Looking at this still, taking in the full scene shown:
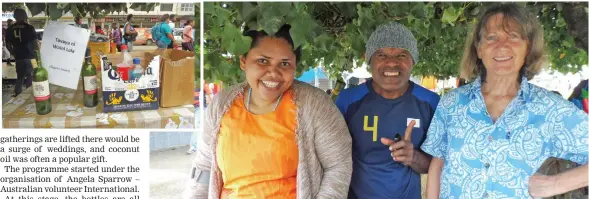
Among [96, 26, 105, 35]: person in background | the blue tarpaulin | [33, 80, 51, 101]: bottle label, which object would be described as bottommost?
the blue tarpaulin

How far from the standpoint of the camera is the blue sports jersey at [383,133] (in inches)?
67.2

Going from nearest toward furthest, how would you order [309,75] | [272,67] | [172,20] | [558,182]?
[558,182]
[272,67]
[172,20]
[309,75]

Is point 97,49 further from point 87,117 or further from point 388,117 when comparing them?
point 388,117

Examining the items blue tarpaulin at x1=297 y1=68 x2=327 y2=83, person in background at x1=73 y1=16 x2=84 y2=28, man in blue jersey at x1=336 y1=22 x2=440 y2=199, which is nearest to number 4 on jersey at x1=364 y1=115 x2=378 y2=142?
man in blue jersey at x1=336 y1=22 x2=440 y2=199

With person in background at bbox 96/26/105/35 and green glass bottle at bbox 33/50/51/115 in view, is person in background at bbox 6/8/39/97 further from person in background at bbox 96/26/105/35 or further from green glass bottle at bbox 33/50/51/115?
person in background at bbox 96/26/105/35

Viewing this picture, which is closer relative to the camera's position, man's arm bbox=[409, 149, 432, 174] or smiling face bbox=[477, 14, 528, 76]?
smiling face bbox=[477, 14, 528, 76]

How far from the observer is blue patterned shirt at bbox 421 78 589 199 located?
1290 mm

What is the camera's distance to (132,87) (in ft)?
5.91

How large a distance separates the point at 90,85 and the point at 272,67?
775mm

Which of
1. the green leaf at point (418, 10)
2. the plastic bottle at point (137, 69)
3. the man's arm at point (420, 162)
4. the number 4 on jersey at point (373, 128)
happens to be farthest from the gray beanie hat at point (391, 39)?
the plastic bottle at point (137, 69)

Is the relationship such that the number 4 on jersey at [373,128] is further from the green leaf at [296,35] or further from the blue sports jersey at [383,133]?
the green leaf at [296,35]

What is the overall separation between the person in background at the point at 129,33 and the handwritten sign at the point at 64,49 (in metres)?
0.15

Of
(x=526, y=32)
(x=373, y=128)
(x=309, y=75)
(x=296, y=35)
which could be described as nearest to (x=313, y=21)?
(x=296, y=35)

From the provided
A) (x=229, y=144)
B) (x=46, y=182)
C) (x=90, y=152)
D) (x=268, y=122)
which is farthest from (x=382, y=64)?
(x=46, y=182)
